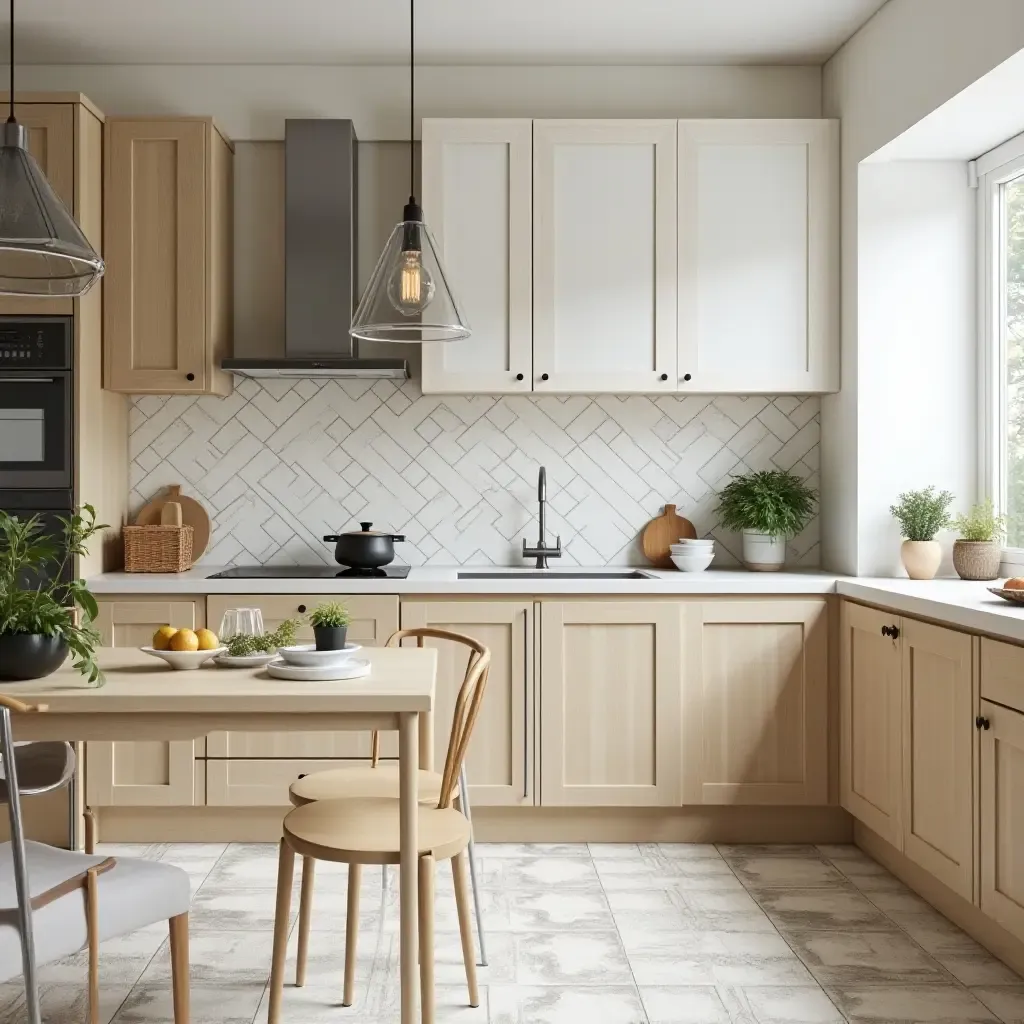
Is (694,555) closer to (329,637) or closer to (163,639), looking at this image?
(329,637)

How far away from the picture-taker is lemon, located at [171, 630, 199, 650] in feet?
7.93

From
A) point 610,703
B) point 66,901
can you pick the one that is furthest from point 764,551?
point 66,901

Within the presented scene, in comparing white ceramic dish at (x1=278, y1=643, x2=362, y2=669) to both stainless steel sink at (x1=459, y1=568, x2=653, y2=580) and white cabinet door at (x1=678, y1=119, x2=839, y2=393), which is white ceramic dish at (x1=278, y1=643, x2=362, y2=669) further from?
white cabinet door at (x1=678, y1=119, x2=839, y2=393)


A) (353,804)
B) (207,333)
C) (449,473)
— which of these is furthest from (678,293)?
(353,804)

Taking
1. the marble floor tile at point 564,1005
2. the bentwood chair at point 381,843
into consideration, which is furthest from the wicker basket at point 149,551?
the marble floor tile at point 564,1005

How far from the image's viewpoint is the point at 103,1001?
8.31ft

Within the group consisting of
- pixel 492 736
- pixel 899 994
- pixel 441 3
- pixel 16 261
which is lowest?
pixel 899 994

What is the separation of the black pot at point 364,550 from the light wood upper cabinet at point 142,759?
0.51 metres

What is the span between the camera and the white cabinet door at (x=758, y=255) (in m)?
3.95

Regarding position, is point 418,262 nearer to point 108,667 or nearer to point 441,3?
point 108,667

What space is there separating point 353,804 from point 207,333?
201 centimetres

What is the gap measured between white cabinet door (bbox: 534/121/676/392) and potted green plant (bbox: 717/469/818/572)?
52cm

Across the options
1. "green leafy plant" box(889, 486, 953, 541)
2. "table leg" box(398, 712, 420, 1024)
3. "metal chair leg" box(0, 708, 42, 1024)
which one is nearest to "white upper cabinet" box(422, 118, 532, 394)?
"green leafy plant" box(889, 486, 953, 541)

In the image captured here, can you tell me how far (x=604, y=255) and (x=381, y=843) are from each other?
7.92ft
